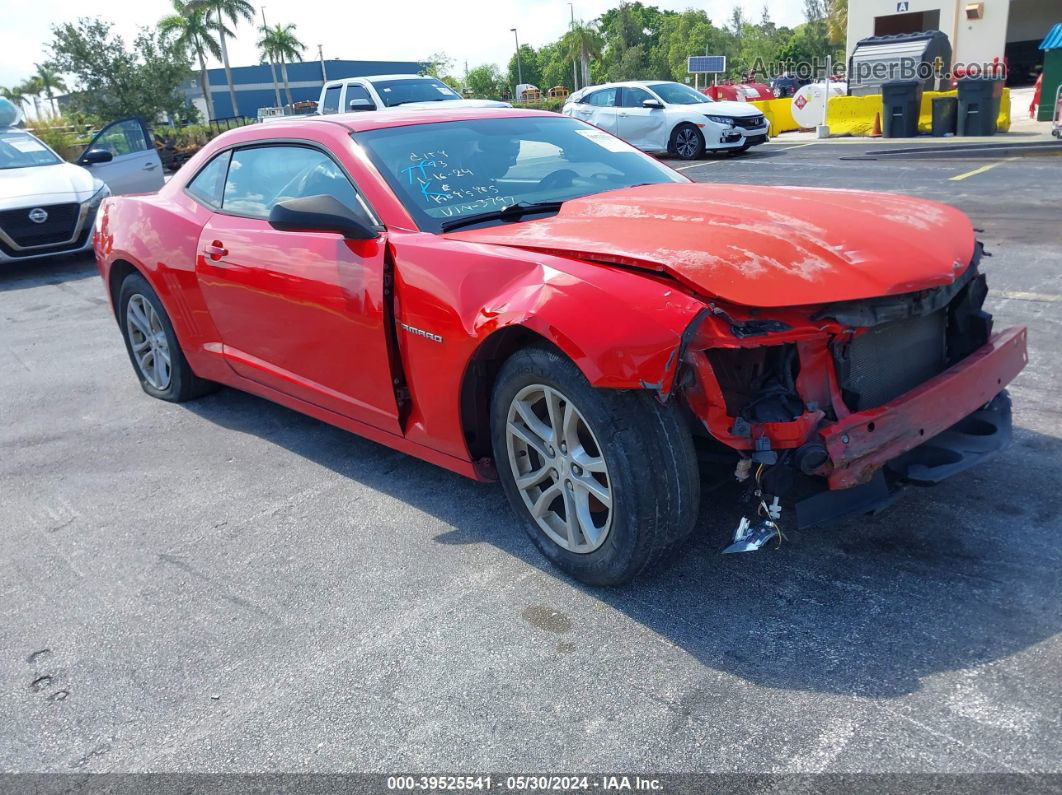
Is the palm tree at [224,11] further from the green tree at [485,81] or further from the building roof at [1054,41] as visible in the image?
the building roof at [1054,41]

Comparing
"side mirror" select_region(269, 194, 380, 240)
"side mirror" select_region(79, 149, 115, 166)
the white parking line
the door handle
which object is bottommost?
the white parking line

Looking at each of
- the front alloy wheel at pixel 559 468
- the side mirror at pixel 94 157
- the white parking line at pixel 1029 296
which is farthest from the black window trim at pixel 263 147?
the side mirror at pixel 94 157

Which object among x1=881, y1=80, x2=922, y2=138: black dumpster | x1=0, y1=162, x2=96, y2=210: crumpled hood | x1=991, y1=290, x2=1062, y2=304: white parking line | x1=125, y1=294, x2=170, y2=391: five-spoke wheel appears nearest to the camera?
x1=125, y1=294, x2=170, y2=391: five-spoke wheel

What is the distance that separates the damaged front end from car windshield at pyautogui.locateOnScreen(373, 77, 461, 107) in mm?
12086

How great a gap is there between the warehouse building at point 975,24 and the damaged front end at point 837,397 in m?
29.8

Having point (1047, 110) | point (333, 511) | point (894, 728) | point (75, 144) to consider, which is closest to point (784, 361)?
point (894, 728)

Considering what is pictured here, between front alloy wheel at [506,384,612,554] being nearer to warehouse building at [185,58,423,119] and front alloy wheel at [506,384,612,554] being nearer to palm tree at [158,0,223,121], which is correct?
palm tree at [158,0,223,121]

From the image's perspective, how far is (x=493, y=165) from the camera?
12.6ft

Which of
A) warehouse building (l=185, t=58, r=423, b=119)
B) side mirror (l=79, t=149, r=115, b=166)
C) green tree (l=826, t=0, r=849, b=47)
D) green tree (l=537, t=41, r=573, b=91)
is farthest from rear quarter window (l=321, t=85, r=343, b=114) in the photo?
green tree (l=537, t=41, r=573, b=91)

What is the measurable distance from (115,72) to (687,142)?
28990 millimetres

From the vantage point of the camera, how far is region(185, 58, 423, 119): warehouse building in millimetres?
87000

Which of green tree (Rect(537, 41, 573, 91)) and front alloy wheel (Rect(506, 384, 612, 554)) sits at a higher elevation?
green tree (Rect(537, 41, 573, 91))

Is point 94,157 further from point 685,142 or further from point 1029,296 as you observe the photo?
point 685,142

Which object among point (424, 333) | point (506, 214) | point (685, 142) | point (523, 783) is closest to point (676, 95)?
point (685, 142)
